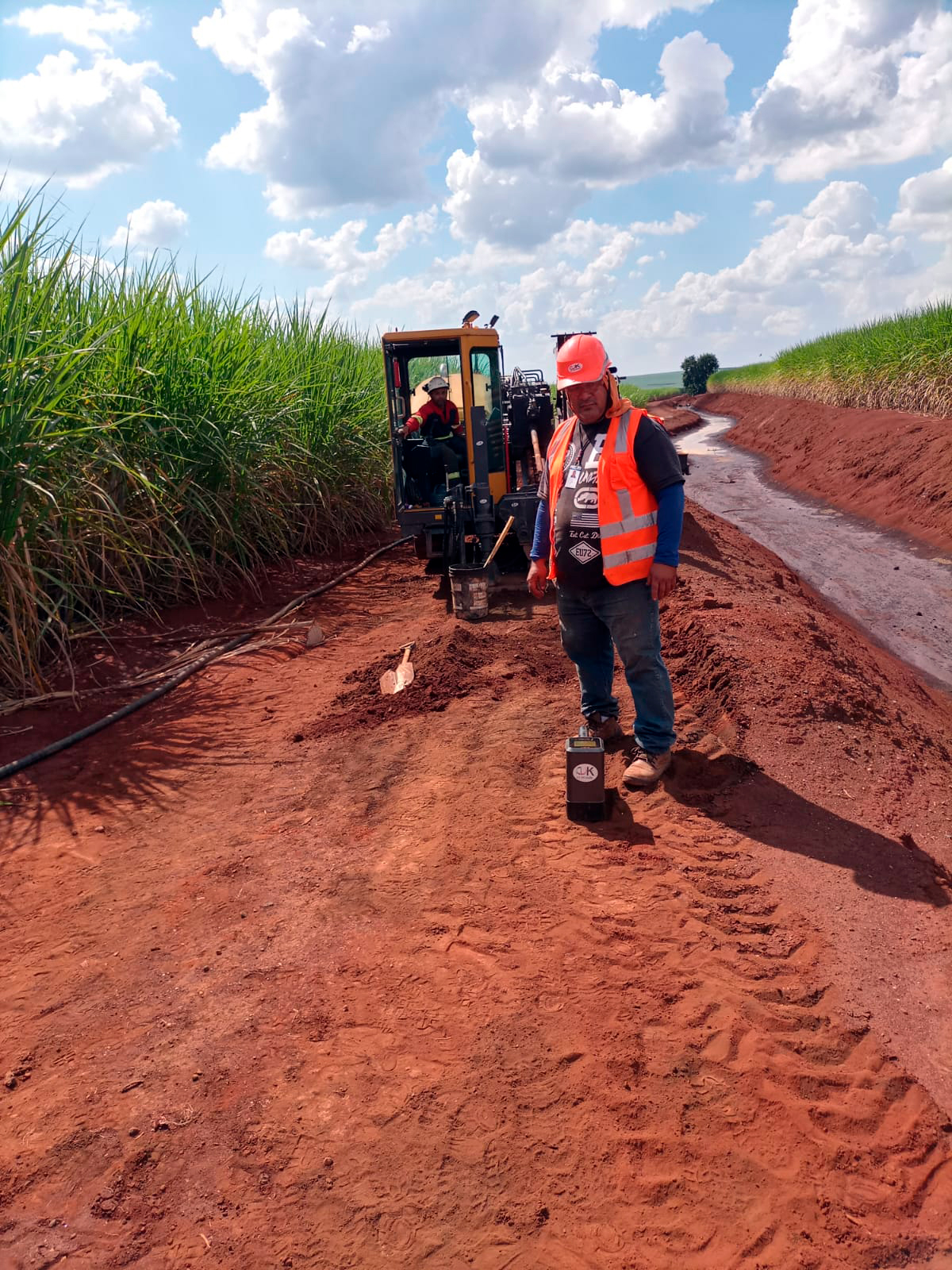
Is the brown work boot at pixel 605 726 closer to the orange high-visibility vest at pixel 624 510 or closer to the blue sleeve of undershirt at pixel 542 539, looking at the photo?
the blue sleeve of undershirt at pixel 542 539

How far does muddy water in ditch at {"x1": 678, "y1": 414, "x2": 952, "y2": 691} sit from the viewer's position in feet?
29.2

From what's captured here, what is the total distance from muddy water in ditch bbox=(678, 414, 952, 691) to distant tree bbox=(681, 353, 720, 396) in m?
38.5

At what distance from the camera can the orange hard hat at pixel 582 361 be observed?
3.92m

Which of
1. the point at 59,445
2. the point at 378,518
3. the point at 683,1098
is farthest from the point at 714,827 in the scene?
the point at 378,518

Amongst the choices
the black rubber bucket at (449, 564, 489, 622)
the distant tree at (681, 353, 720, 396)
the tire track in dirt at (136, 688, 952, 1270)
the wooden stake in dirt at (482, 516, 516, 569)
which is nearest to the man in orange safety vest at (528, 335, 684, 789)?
the tire track in dirt at (136, 688, 952, 1270)

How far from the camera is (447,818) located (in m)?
4.38

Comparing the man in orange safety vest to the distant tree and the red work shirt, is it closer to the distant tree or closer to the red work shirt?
the red work shirt

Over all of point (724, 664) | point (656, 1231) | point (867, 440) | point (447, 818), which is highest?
point (867, 440)

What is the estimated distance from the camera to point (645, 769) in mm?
4418

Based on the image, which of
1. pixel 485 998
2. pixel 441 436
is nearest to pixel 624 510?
pixel 485 998

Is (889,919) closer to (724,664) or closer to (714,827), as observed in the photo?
(714,827)

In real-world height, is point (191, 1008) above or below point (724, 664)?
below

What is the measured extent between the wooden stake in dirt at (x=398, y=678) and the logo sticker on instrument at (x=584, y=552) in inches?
88.6

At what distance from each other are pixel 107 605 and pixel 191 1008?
4.90 meters
